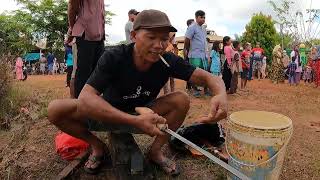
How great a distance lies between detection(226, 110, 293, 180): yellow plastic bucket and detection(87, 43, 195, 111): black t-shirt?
0.65 meters

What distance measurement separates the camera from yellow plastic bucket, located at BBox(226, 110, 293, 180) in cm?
261

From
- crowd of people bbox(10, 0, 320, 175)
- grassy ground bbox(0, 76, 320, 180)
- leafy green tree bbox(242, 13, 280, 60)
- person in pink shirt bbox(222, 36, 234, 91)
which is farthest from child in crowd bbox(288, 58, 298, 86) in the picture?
crowd of people bbox(10, 0, 320, 175)

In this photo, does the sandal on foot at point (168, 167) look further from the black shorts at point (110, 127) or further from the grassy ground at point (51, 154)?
the black shorts at point (110, 127)

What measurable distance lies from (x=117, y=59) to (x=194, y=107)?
3817 mm

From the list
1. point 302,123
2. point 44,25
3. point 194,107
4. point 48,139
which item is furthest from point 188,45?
point 44,25

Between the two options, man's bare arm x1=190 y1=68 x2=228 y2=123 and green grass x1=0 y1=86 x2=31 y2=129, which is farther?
green grass x1=0 y1=86 x2=31 y2=129

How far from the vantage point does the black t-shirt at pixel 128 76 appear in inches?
112

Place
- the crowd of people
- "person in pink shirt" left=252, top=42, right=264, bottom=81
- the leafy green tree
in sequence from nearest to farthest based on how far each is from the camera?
the crowd of people
"person in pink shirt" left=252, top=42, right=264, bottom=81
the leafy green tree

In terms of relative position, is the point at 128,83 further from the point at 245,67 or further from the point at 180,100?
the point at 245,67

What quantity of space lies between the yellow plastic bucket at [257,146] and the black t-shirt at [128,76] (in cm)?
65

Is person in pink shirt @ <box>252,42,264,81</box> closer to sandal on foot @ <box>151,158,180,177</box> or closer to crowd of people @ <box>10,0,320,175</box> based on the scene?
crowd of people @ <box>10,0,320,175</box>

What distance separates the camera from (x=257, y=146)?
2646mm

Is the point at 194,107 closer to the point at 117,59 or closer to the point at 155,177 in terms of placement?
the point at 155,177

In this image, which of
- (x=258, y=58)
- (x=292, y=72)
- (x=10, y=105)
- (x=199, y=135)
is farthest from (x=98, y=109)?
(x=258, y=58)
